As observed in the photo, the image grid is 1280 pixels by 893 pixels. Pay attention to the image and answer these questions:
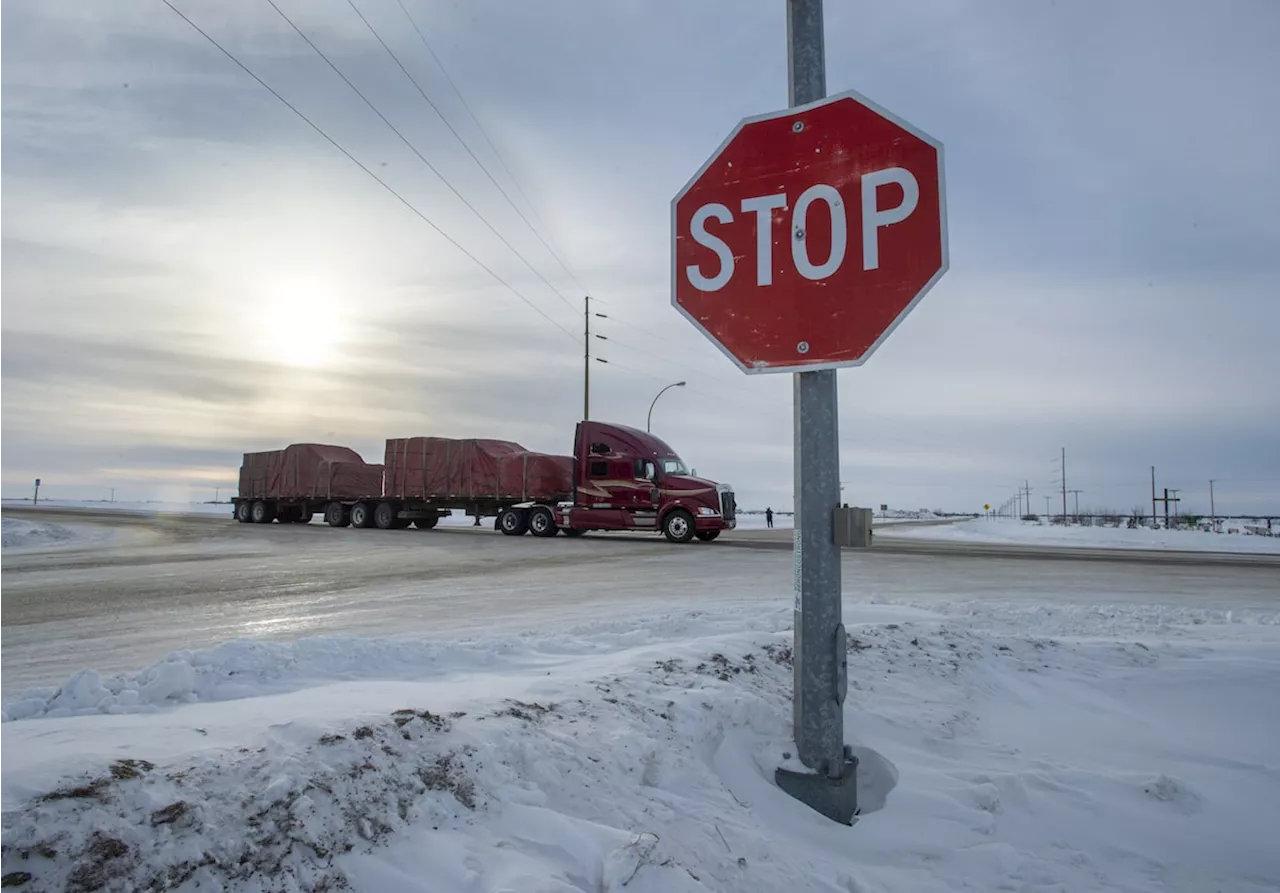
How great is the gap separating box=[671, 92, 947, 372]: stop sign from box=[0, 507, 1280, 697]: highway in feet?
15.5

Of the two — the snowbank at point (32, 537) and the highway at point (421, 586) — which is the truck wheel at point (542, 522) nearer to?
the highway at point (421, 586)

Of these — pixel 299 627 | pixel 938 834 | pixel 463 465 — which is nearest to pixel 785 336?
pixel 938 834

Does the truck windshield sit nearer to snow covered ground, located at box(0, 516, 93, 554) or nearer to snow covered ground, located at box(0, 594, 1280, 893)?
snow covered ground, located at box(0, 516, 93, 554)

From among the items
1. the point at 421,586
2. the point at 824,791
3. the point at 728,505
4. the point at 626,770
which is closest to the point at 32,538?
the point at 421,586

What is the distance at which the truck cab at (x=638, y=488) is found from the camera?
2252 cm

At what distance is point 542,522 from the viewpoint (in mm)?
24953

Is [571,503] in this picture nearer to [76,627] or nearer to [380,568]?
[380,568]

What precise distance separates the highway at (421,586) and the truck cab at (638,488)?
2.23m

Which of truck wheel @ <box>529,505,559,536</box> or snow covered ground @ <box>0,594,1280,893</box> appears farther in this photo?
truck wheel @ <box>529,505,559,536</box>

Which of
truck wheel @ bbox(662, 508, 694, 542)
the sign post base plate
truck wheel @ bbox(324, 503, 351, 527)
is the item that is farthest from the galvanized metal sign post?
truck wheel @ bbox(324, 503, 351, 527)

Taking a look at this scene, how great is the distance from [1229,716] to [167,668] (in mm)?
6031

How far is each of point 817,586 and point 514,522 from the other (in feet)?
76.2

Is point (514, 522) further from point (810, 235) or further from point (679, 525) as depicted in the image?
point (810, 235)

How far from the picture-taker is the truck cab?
73.9 ft
